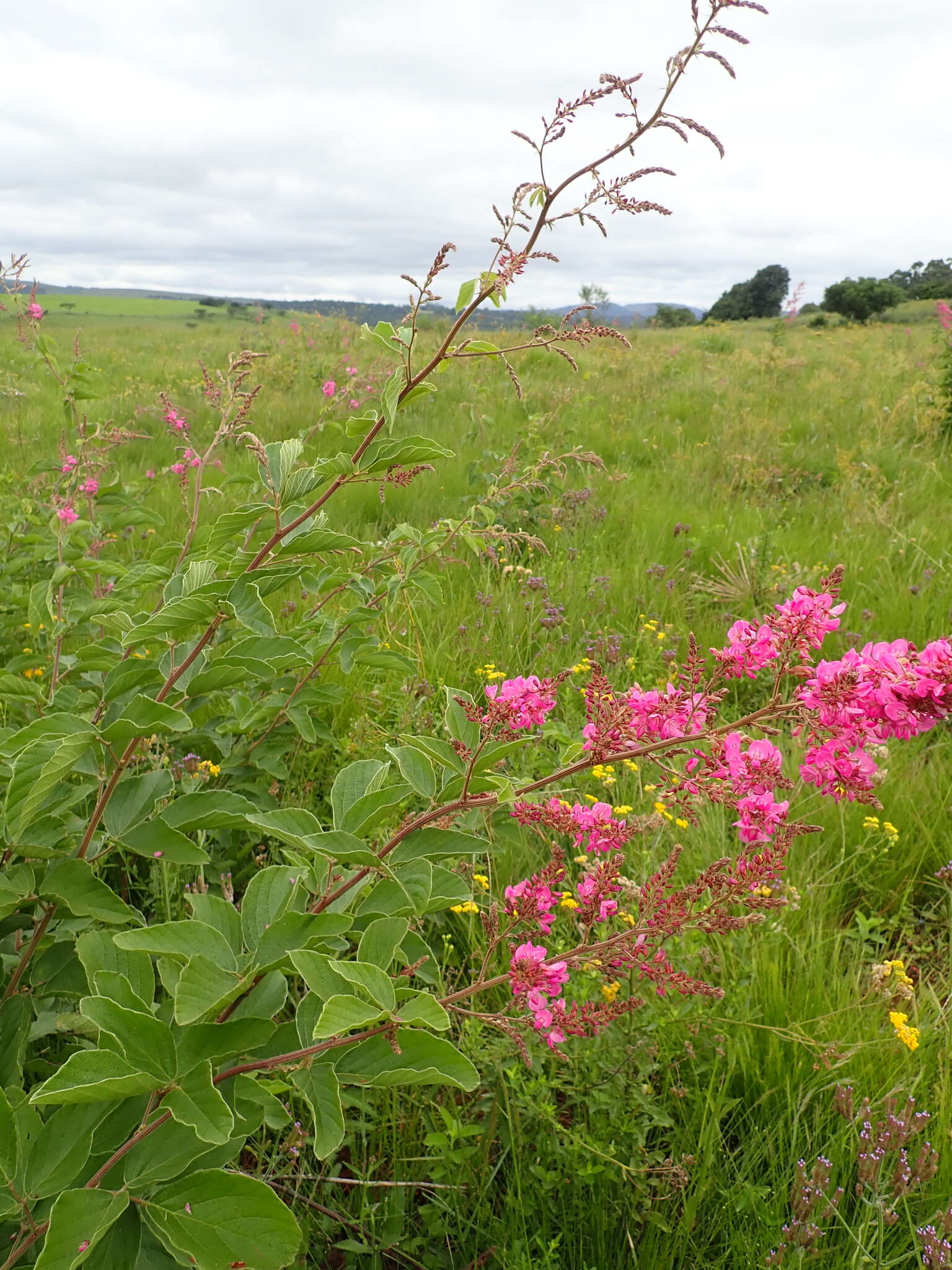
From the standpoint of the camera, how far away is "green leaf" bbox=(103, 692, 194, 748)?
37.9 inches

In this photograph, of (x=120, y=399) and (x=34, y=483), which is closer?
(x=34, y=483)

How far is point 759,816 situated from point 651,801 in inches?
45.8

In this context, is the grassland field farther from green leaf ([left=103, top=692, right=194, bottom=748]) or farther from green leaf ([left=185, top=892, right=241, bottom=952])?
green leaf ([left=103, top=692, right=194, bottom=748])

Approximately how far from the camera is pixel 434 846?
3.27ft

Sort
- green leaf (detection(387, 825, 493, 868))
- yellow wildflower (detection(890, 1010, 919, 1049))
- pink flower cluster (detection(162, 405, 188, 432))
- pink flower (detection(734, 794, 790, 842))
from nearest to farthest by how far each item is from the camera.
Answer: green leaf (detection(387, 825, 493, 868))
pink flower (detection(734, 794, 790, 842))
yellow wildflower (detection(890, 1010, 919, 1049))
pink flower cluster (detection(162, 405, 188, 432))

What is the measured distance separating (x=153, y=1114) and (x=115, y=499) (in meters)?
2.18

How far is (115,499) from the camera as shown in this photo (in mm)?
2543

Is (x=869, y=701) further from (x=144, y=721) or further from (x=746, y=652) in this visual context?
(x=144, y=721)

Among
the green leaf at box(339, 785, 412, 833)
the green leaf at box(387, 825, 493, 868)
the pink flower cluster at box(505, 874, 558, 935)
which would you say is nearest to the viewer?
the green leaf at box(339, 785, 412, 833)

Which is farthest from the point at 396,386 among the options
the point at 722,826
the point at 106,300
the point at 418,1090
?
the point at 106,300

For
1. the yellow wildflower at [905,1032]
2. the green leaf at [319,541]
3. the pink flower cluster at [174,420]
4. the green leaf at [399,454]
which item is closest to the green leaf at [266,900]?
the green leaf at [319,541]

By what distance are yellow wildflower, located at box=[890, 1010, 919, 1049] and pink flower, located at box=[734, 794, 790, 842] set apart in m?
→ 0.69

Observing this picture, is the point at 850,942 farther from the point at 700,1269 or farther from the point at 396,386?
the point at 396,386

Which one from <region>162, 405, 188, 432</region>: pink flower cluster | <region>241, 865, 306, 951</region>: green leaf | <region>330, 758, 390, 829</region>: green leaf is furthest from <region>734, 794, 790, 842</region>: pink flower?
<region>162, 405, 188, 432</region>: pink flower cluster
